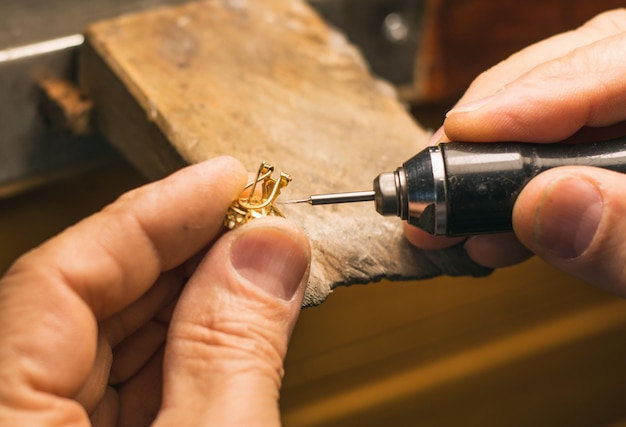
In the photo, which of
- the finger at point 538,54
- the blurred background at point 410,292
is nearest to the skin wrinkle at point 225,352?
the finger at point 538,54

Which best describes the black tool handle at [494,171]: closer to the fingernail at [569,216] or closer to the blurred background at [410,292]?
the fingernail at [569,216]

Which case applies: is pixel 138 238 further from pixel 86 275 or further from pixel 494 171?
pixel 494 171

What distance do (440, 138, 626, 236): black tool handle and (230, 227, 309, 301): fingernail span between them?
15cm

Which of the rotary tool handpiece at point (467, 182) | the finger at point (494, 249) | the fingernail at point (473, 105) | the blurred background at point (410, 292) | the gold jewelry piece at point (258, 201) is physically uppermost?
the fingernail at point (473, 105)

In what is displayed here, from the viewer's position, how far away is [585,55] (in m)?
0.78

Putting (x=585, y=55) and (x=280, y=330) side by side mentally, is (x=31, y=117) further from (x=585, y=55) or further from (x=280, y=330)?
(x=585, y=55)

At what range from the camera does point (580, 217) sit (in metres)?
0.68

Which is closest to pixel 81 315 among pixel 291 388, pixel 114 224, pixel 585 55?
pixel 114 224

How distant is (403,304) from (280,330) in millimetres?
669

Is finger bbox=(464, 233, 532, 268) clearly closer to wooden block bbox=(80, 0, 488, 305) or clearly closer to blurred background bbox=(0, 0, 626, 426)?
wooden block bbox=(80, 0, 488, 305)

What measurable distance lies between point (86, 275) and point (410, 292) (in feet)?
2.53

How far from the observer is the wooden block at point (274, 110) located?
806 millimetres

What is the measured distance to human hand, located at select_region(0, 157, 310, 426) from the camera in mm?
592

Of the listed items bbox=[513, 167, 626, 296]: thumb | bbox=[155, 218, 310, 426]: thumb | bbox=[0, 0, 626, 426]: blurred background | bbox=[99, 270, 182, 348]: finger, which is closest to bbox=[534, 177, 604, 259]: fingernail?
bbox=[513, 167, 626, 296]: thumb
